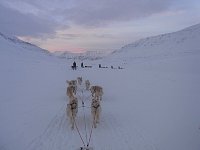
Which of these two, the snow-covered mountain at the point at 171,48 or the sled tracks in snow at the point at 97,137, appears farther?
the snow-covered mountain at the point at 171,48

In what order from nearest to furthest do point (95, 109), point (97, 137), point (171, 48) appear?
1. point (97, 137)
2. point (95, 109)
3. point (171, 48)

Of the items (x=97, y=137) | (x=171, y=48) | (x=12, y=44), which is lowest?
(x=97, y=137)

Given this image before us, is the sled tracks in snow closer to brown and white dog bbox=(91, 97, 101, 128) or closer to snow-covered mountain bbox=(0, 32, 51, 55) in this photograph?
brown and white dog bbox=(91, 97, 101, 128)

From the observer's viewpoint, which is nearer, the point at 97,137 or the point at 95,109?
the point at 97,137

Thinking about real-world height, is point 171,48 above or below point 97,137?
above

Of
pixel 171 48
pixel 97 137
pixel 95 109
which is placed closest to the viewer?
pixel 97 137

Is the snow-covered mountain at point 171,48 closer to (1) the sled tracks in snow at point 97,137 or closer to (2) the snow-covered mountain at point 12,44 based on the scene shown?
(2) the snow-covered mountain at point 12,44

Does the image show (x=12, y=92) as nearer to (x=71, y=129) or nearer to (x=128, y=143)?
(x=71, y=129)

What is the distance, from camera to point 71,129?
10352 millimetres

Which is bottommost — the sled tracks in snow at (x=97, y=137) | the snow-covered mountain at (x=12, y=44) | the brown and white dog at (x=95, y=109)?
the sled tracks in snow at (x=97, y=137)

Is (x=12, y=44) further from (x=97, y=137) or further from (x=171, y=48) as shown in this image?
(x=97, y=137)

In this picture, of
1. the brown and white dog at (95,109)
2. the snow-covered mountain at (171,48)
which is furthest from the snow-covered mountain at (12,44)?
the brown and white dog at (95,109)

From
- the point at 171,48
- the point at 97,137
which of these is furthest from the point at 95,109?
the point at 171,48

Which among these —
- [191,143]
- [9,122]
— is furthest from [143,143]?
[9,122]
